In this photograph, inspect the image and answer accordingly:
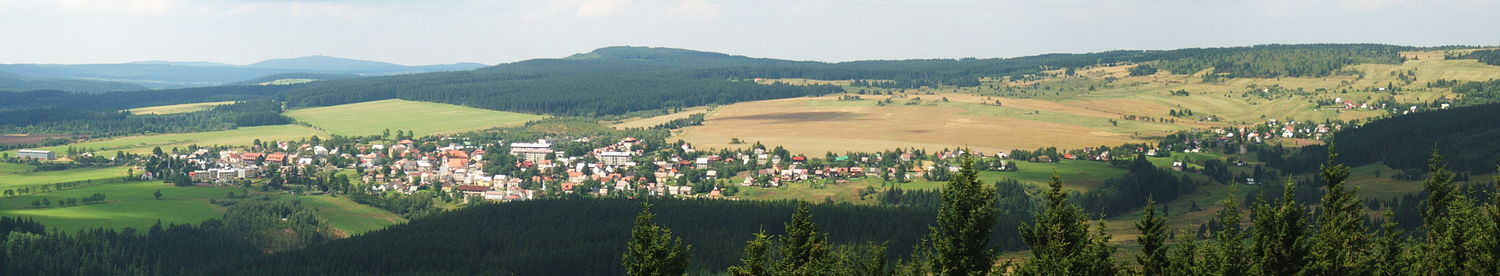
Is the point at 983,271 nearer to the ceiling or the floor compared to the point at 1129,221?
nearer to the ceiling

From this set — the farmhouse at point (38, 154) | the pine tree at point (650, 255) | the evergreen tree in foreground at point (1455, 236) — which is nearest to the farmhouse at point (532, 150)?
the farmhouse at point (38, 154)

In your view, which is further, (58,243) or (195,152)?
(195,152)

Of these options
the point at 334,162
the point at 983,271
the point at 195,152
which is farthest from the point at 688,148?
the point at 983,271

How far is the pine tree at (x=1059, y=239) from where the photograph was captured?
123 ft

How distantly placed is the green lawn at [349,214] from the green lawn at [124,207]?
9.66 meters

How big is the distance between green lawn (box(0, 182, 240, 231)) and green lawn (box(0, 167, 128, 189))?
8123 mm

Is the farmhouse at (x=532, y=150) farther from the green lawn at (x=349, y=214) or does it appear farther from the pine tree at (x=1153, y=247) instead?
the pine tree at (x=1153, y=247)

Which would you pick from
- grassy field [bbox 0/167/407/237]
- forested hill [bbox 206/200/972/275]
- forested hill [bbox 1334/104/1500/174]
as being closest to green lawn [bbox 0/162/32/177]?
grassy field [bbox 0/167/407/237]

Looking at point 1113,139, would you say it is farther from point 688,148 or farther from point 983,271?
point 983,271

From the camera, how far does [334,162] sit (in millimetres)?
165625

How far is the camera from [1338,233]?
46.7 m

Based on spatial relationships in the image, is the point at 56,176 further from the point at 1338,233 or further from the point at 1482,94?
the point at 1482,94

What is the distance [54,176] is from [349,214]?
5138 cm

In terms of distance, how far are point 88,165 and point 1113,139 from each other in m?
138
